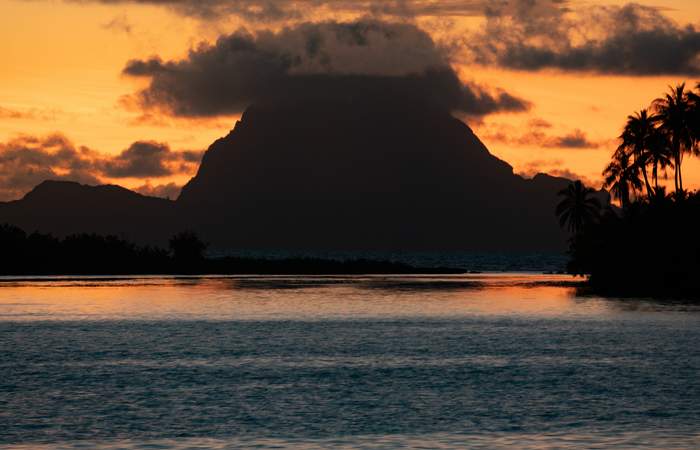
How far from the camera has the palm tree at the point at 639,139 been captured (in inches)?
4943

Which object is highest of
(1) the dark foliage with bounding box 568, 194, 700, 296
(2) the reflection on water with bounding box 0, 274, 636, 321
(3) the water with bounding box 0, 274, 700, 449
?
(1) the dark foliage with bounding box 568, 194, 700, 296

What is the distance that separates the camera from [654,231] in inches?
3910

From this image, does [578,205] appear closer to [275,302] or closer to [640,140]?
[640,140]

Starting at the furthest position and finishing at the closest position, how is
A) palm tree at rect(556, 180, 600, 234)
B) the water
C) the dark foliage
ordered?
palm tree at rect(556, 180, 600, 234) < the dark foliage < the water

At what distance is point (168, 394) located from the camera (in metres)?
35.1

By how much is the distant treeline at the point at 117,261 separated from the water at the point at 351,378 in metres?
87.7

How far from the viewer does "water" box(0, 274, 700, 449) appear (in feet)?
90.8

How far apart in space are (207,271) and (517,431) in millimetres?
151404

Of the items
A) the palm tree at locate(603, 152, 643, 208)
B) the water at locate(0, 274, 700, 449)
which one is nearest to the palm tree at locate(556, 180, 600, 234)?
the palm tree at locate(603, 152, 643, 208)

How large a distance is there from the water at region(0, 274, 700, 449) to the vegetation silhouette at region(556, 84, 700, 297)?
2060 cm

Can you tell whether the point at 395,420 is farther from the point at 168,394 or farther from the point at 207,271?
the point at 207,271

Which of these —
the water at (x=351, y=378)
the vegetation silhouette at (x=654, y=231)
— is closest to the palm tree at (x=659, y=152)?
the vegetation silhouette at (x=654, y=231)

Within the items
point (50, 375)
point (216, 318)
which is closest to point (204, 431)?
point (50, 375)

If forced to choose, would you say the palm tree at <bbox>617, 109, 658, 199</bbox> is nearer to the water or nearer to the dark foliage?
the dark foliage
